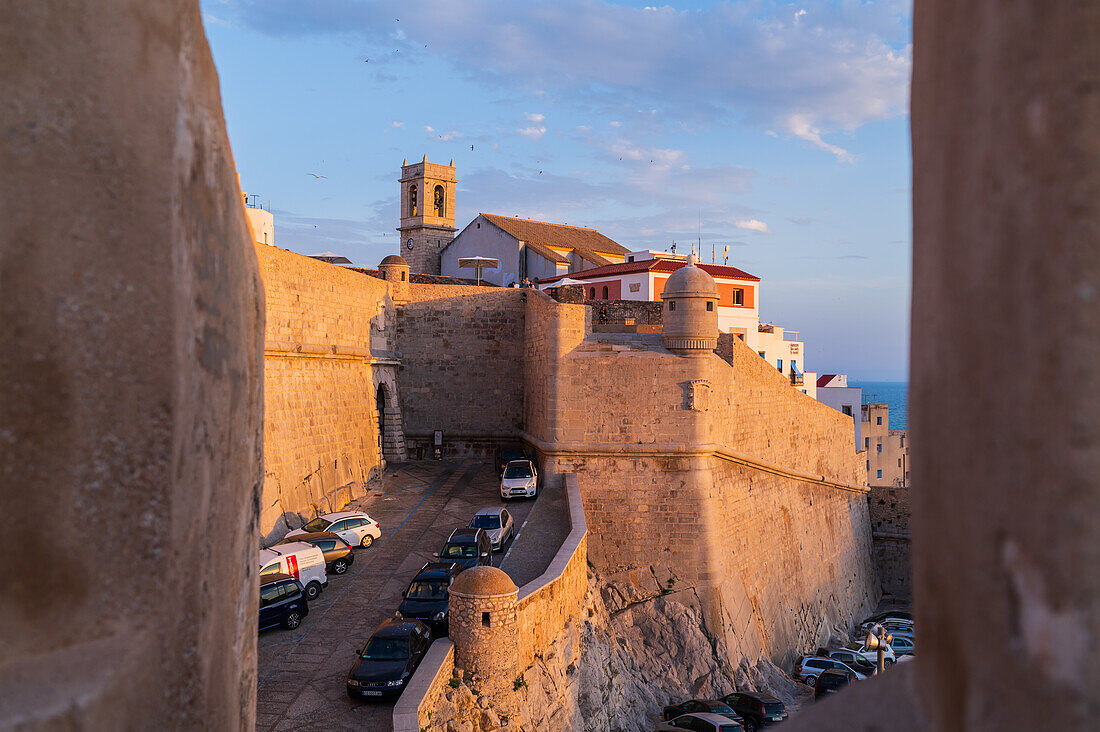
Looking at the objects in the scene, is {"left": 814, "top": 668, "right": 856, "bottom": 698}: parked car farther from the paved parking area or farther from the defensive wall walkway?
the paved parking area

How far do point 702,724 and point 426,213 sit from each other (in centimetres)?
4468

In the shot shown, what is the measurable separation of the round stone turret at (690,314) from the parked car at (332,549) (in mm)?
10523

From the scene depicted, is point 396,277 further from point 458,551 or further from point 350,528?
point 458,551

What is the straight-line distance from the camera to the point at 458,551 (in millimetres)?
16984

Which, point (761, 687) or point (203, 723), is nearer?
point (203, 723)

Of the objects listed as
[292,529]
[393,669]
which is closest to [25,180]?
[393,669]

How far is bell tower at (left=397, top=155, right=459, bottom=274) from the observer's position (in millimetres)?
54469

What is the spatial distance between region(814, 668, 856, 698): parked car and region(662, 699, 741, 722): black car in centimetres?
466

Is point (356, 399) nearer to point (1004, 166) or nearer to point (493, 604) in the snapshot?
point (493, 604)

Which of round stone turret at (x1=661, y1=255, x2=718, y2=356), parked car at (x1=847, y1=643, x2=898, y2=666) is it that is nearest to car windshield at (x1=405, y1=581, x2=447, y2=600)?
round stone turret at (x1=661, y1=255, x2=718, y2=356)

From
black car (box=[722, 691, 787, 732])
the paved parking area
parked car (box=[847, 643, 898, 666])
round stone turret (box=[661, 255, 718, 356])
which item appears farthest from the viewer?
parked car (box=[847, 643, 898, 666])

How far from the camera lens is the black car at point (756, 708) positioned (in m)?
17.9

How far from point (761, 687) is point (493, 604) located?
11997 mm

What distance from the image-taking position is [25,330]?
6.50 ft
